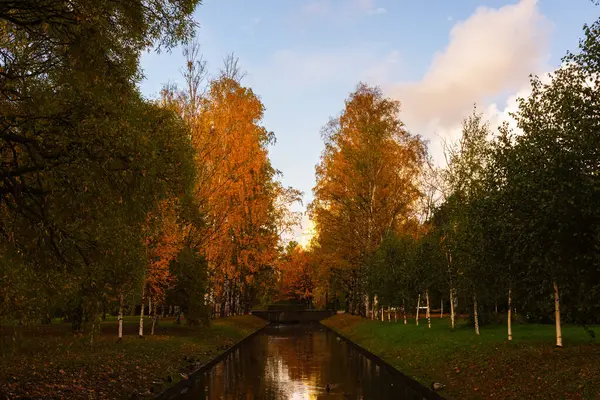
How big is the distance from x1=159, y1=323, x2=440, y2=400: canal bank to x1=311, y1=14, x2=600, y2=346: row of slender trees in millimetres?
4820

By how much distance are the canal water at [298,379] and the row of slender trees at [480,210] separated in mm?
5205

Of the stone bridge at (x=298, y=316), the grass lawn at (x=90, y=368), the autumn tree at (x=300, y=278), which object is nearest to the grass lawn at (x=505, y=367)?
the grass lawn at (x=90, y=368)

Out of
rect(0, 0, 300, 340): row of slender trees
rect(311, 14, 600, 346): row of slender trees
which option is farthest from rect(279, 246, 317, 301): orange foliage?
rect(0, 0, 300, 340): row of slender trees

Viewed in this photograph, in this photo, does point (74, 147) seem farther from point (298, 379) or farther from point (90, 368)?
point (298, 379)

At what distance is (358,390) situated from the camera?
1504cm

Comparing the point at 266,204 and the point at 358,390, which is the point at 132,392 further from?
the point at 266,204

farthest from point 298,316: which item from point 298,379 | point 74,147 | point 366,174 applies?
point 74,147

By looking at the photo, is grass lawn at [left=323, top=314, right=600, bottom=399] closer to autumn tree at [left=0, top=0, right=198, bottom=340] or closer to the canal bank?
the canal bank

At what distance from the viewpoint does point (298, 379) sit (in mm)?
17391

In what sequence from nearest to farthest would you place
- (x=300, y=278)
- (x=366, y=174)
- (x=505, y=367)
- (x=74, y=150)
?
(x=74, y=150), (x=505, y=367), (x=366, y=174), (x=300, y=278)

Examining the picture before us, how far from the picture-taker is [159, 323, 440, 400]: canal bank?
14352mm

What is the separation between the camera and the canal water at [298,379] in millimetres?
14281

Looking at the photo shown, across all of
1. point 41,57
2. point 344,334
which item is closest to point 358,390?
point 41,57

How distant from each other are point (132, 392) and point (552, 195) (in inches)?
442
